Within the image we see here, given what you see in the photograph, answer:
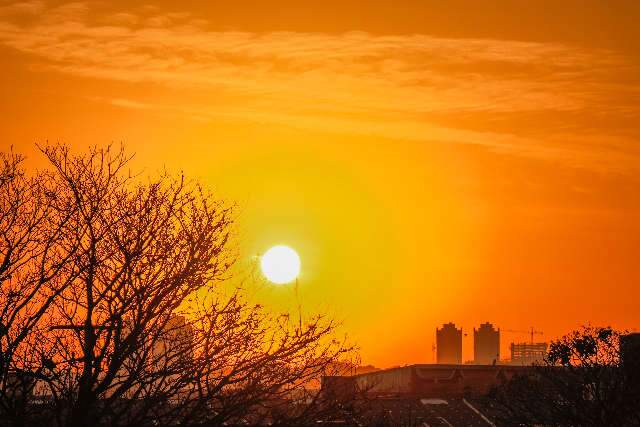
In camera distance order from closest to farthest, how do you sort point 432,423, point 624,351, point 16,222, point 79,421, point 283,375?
point 79,421 → point 283,375 → point 16,222 → point 624,351 → point 432,423

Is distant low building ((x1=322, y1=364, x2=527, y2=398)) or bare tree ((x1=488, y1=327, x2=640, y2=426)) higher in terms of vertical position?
distant low building ((x1=322, y1=364, x2=527, y2=398))

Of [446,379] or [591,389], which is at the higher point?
[446,379]

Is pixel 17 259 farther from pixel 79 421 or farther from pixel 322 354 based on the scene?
pixel 322 354

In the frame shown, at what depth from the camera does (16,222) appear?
2250 centimetres

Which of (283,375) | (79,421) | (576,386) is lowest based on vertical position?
(79,421)

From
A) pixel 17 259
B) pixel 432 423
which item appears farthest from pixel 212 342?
pixel 432 423

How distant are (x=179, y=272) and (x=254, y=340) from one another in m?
1.92

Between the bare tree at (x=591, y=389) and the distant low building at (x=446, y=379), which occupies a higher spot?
the distant low building at (x=446, y=379)

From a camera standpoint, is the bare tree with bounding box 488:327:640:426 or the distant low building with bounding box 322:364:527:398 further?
the distant low building with bounding box 322:364:527:398

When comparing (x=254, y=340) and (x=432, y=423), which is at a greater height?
(x=432, y=423)

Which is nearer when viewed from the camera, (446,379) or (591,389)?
(591,389)

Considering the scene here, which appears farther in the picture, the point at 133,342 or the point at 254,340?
the point at 254,340

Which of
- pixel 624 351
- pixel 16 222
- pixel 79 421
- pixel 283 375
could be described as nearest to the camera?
pixel 79 421

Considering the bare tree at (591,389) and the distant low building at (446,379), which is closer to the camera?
the bare tree at (591,389)
